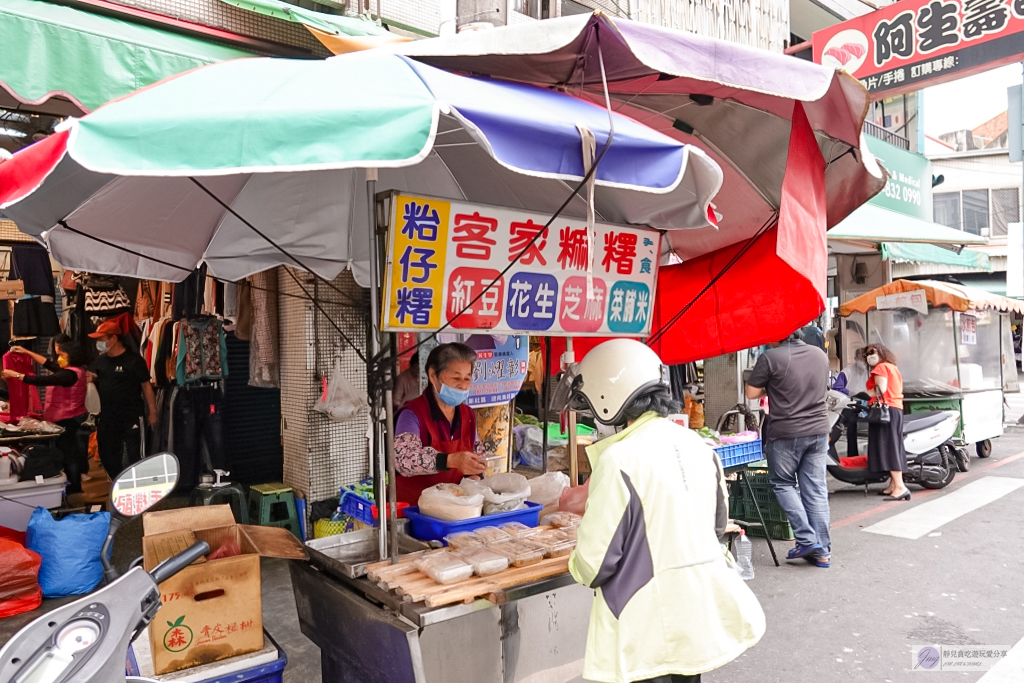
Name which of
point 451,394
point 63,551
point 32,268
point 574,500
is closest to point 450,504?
point 574,500

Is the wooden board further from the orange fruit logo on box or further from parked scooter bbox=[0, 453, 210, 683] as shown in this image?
parked scooter bbox=[0, 453, 210, 683]

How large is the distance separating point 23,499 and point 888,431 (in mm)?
9407

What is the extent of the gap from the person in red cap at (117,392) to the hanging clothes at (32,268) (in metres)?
1.06

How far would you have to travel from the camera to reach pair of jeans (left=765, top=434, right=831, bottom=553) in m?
6.30

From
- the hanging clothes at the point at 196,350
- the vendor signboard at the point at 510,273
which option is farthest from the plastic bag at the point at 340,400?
the vendor signboard at the point at 510,273

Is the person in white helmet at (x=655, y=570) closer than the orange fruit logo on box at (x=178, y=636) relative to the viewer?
Yes

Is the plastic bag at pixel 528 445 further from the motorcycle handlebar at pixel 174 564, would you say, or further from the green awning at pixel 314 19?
the motorcycle handlebar at pixel 174 564

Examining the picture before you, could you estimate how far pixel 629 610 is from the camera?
2527 millimetres

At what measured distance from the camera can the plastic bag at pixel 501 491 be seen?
3691 millimetres

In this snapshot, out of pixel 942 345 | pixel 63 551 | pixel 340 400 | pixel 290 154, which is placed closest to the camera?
pixel 290 154

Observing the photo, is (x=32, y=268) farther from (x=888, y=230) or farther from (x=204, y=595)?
(x=888, y=230)

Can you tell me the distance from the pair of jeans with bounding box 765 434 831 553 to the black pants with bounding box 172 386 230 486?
5570 millimetres

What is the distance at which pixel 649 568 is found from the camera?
2516mm

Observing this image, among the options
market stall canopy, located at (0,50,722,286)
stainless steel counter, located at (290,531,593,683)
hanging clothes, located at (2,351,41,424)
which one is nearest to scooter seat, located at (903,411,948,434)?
market stall canopy, located at (0,50,722,286)
